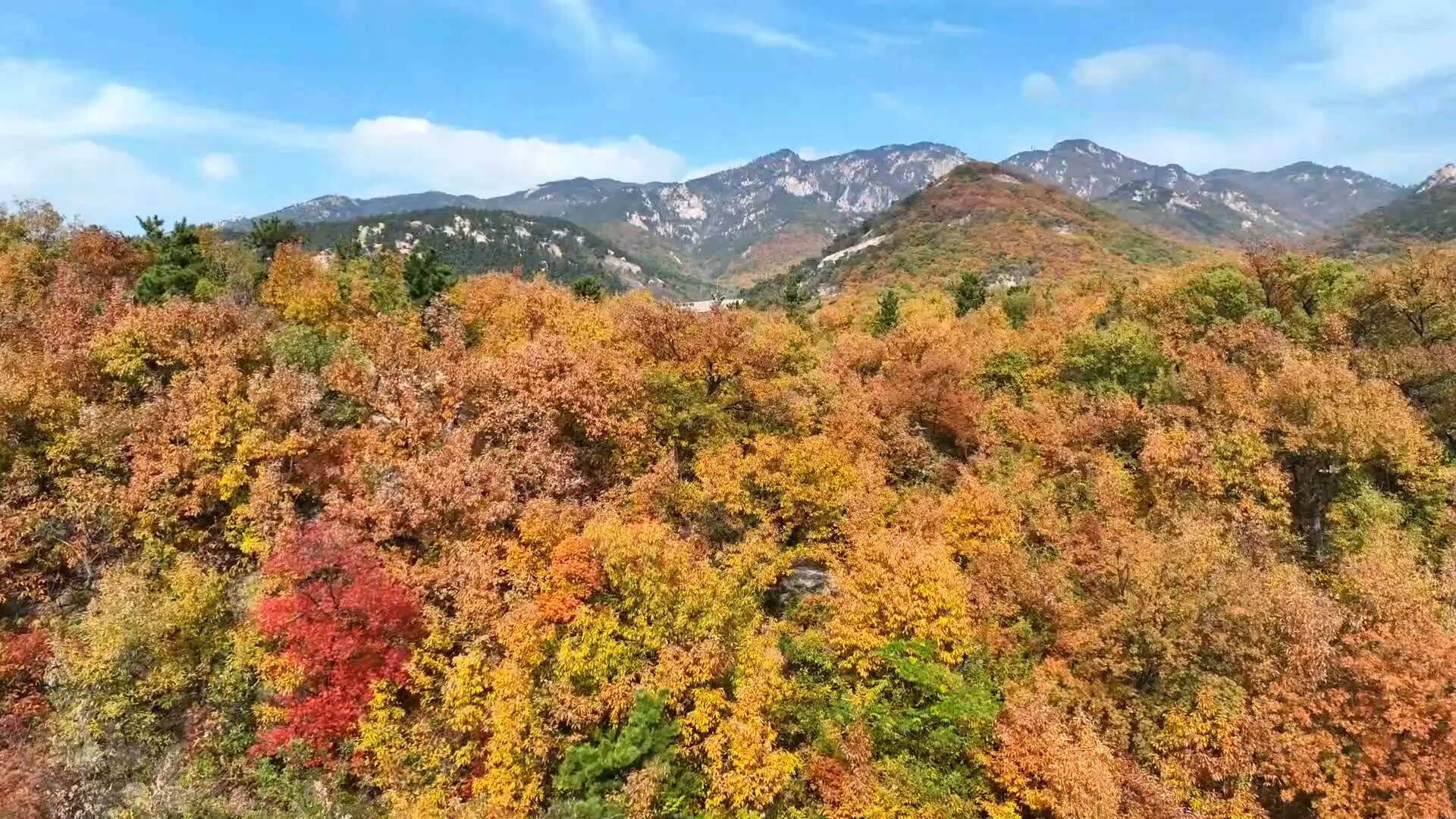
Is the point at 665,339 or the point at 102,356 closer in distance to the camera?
the point at 102,356

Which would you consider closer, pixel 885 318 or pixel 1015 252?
pixel 885 318

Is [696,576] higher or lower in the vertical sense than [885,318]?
lower

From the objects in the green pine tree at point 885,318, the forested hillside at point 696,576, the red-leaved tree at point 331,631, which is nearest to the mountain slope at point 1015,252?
the green pine tree at point 885,318

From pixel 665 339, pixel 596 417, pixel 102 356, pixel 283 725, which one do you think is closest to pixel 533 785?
pixel 283 725

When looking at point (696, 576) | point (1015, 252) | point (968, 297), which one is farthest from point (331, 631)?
Answer: point (1015, 252)

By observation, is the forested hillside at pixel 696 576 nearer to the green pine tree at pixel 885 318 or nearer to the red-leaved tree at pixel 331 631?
the red-leaved tree at pixel 331 631

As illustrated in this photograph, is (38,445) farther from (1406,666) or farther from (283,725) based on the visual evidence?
(1406,666)

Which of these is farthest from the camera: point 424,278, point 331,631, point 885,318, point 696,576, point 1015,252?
point 1015,252

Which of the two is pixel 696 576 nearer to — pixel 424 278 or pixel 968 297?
pixel 424 278
